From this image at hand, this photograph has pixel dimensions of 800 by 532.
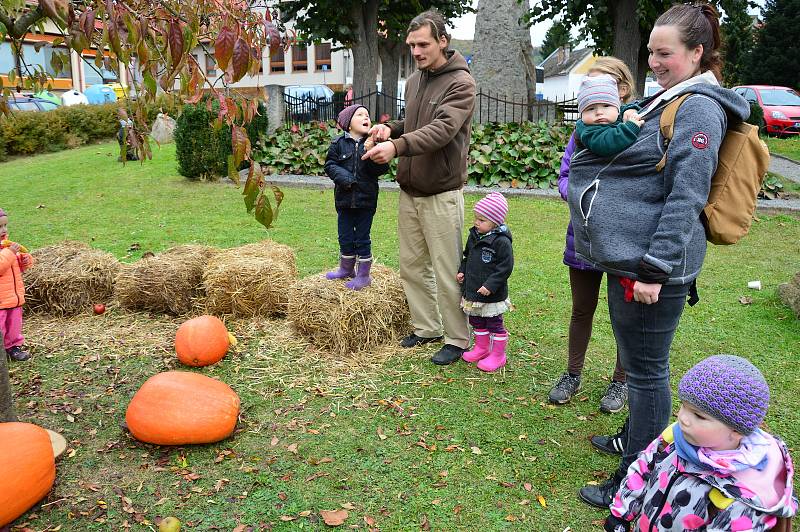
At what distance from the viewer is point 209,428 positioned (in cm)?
372

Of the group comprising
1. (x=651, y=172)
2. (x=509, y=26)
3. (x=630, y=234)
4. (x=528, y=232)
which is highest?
(x=509, y=26)

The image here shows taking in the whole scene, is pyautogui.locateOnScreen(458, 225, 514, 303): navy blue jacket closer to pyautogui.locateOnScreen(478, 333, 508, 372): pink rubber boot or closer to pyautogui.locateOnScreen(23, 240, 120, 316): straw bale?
pyautogui.locateOnScreen(478, 333, 508, 372): pink rubber boot

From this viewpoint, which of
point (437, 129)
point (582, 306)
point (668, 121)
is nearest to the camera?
point (668, 121)

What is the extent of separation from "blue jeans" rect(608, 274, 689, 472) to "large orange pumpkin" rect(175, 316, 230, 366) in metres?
3.07

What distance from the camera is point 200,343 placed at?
4801 mm

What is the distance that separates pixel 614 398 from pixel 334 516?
2.09 metres

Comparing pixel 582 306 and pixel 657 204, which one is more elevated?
pixel 657 204

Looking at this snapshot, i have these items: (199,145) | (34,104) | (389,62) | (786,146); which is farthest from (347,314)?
(389,62)

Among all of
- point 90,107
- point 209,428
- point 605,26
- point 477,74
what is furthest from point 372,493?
point 90,107

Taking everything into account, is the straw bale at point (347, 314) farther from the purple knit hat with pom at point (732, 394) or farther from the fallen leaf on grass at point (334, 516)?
the purple knit hat with pom at point (732, 394)

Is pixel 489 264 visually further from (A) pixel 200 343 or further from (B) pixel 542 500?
(A) pixel 200 343

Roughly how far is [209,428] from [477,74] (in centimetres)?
1218

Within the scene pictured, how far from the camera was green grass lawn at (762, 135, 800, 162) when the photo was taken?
16.2 meters

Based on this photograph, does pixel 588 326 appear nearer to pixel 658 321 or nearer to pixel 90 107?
pixel 658 321
